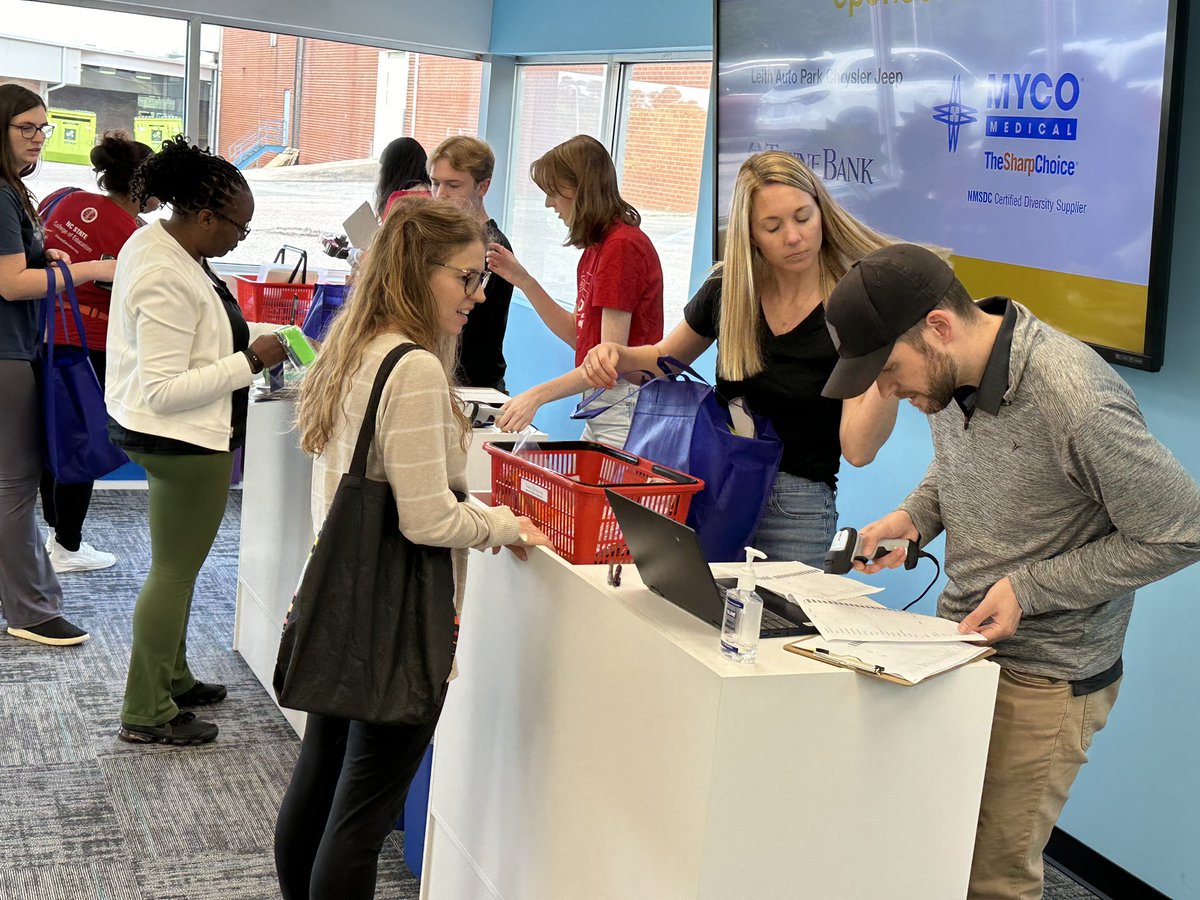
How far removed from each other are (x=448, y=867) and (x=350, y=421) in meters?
1.02

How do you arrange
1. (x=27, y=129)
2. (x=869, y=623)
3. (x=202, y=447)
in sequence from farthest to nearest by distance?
(x=27, y=129)
(x=202, y=447)
(x=869, y=623)

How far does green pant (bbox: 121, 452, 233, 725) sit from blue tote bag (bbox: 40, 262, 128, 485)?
713mm

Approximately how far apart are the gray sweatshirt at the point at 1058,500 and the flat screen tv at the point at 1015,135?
3.50 feet

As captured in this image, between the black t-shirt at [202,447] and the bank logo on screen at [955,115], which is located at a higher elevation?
the bank logo on screen at [955,115]

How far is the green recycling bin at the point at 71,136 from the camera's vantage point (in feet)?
18.3

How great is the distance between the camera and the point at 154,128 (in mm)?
5824

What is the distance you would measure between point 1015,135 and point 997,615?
1622 millimetres

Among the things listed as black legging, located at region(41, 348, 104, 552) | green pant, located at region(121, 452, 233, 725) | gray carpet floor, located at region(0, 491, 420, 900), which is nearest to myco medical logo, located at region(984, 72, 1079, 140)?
green pant, located at region(121, 452, 233, 725)

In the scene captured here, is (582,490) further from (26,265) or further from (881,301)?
(26,265)

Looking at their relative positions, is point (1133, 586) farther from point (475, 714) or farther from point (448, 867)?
point (448, 867)

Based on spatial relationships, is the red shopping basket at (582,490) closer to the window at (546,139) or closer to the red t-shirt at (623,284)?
the red t-shirt at (623,284)

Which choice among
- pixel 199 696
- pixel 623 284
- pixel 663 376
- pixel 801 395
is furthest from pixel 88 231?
pixel 801 395

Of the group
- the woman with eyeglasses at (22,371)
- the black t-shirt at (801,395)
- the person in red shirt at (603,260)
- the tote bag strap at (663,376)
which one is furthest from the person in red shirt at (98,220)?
the black t-shirt at (801,395)

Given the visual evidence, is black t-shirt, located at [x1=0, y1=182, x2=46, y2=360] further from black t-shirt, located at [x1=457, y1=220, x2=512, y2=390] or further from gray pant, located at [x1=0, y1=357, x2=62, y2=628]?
black t-shirt, located at [x1=457, y1=220, x2=512, y2=390]
